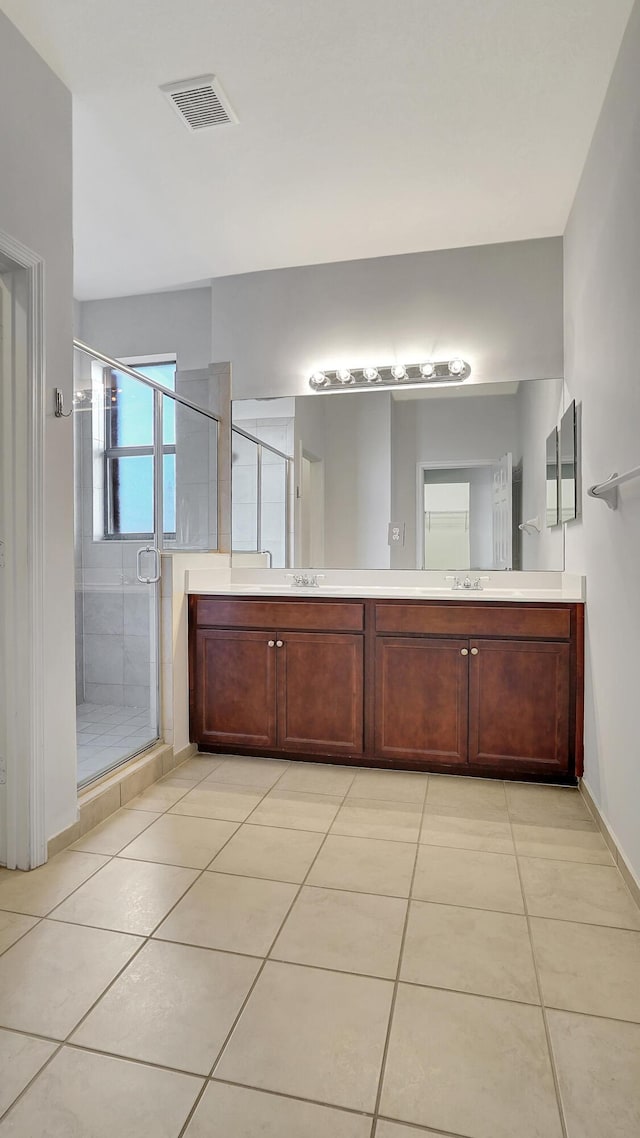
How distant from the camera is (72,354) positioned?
2.21 meters

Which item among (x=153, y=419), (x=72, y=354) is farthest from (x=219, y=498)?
(x=72, y=354)

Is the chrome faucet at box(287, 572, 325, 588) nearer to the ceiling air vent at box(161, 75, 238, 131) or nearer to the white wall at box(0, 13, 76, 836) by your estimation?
the white wall at box(0, 13, 76, 836)

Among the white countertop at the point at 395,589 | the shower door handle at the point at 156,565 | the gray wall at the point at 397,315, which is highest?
the gray wall at the point at 397,315

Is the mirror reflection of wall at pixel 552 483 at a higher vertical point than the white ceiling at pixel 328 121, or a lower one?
lower

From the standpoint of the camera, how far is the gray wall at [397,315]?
3.21 metres

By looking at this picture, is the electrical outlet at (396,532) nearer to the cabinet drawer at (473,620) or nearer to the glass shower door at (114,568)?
the cabinet drawer at (473,620)

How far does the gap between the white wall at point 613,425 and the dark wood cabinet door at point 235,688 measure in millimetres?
1426

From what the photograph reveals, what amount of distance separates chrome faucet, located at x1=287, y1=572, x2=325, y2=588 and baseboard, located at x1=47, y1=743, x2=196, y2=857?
3.37ft

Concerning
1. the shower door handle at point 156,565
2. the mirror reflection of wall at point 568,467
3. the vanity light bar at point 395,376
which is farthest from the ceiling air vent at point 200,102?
the mirror reflection of wall at point 568,467

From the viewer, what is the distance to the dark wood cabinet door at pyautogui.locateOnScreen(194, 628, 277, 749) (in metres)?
3.06

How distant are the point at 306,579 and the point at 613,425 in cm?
178

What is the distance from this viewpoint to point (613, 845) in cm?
211

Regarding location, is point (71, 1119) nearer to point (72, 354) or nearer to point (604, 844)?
point (604, 844)

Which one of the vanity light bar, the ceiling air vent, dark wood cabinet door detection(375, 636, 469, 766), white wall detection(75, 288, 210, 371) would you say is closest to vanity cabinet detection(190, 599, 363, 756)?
dark wood cabinet door detection(375, 636, 469, 766)
